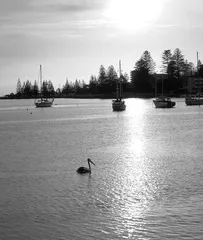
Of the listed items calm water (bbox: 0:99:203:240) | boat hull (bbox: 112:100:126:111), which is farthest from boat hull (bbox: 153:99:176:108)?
calm water (bbox: 0:99:203:240)

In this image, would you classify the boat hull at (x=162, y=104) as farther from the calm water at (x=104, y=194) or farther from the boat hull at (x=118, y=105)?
the calm water at (x=104, y=194)

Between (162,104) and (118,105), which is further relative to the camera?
(162,104)

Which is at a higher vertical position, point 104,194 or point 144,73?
point 144,73

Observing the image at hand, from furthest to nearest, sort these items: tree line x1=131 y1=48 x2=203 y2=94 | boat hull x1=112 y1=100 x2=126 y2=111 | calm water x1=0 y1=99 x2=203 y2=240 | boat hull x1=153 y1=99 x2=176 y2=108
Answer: tree line x1=131 y1=48 x2=203 y2=94 < boat hull x1=153 y1=99 x2=176 y2=108 < boat hull x1=112 y1=100 x2=126 y2=111 < calm water x1=0 y1=99 x2=203 y2=240

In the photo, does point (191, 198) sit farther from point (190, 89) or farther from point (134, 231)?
point (190, 89)

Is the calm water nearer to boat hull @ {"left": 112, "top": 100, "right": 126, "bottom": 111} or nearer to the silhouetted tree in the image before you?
boat hull @ {"left": 112, "top": 100, "right": 126, "bottom": 111}

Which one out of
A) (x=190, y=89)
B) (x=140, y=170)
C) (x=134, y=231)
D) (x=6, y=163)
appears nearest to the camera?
(x=134, y=231)

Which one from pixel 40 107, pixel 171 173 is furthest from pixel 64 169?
pixel 40 107

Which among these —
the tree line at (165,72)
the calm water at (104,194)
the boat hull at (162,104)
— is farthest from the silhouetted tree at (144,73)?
the calm water at (104,194)

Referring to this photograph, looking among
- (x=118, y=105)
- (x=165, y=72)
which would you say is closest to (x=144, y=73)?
(x=165, y=72)

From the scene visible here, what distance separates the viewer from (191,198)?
47.9 feet

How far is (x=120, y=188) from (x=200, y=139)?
17446 millimetres

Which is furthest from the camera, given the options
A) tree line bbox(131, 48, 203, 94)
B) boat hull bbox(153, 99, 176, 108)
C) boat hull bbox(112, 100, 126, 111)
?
tree line bbox(131, 48, 203, 94)

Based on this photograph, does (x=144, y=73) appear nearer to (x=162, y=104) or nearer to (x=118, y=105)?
(x=162, y=104)
